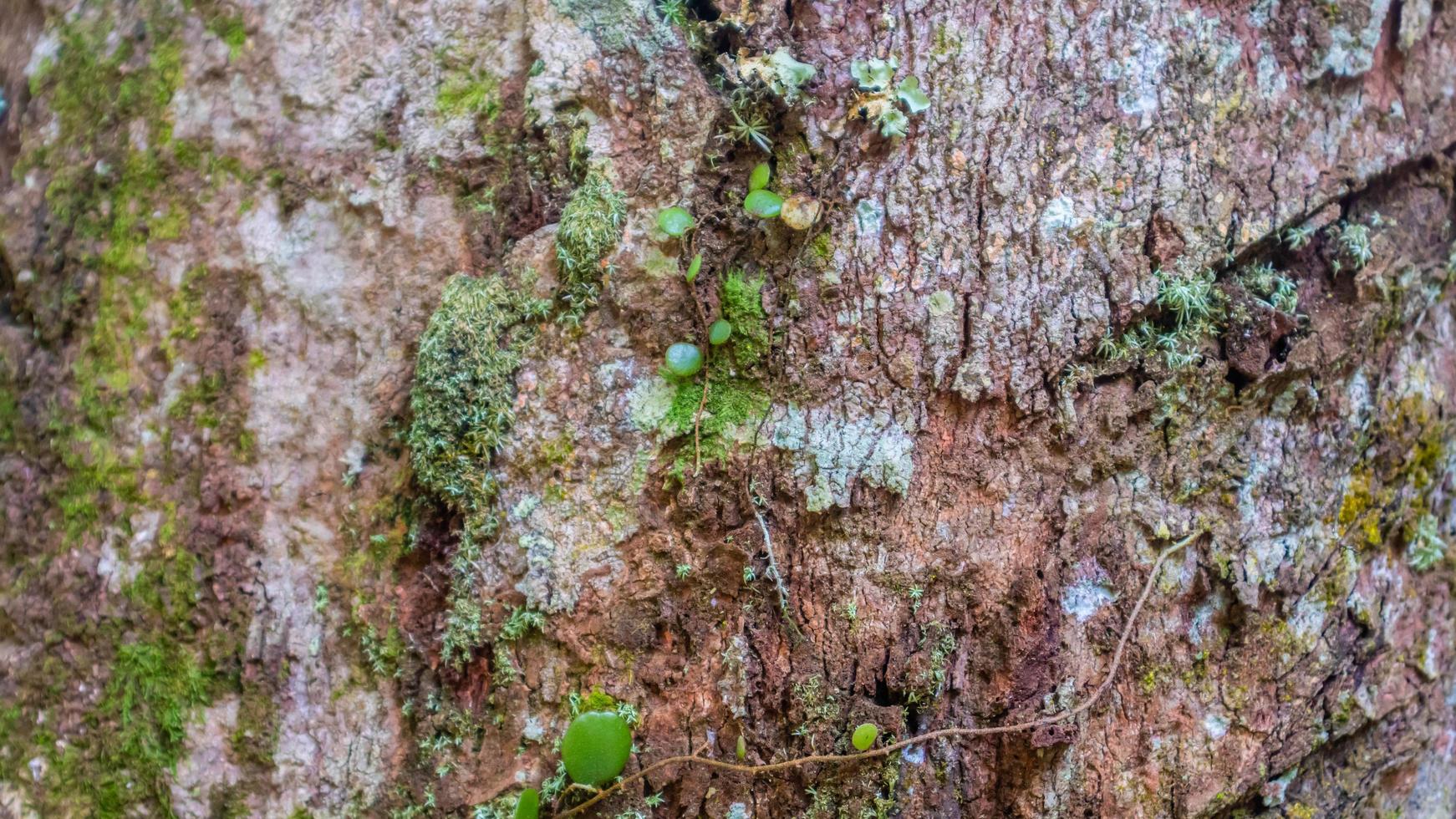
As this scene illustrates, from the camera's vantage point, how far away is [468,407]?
154 cm

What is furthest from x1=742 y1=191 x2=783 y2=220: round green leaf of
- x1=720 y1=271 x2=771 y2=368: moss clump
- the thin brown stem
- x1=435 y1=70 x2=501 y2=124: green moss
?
the thin brown stem

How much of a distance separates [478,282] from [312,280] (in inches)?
15.9

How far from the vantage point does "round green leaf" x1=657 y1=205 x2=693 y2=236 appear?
146cm

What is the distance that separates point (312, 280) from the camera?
169 cm

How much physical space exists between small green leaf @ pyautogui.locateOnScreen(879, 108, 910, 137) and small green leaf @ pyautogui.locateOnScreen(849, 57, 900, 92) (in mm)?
51

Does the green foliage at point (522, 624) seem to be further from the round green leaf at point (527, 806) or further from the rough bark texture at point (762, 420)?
the round green leaf at point (527, 806)

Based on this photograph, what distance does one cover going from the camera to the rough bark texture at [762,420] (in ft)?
4.69

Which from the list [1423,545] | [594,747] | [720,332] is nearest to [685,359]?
[720,332]

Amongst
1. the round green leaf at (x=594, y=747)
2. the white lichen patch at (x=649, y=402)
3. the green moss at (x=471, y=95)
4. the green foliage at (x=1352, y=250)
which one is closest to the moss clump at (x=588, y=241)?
the white lichen patch at (x=649, y=402)

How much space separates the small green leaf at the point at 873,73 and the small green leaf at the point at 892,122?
5 centimetres

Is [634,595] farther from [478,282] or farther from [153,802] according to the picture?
[153,802]

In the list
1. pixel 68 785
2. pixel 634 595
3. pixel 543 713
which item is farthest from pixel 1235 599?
pixel 68 785

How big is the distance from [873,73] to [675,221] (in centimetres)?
46

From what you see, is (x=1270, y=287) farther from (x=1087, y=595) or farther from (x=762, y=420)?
(x=762, y=420)
